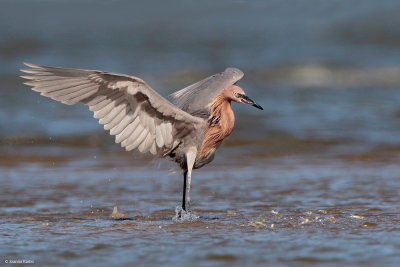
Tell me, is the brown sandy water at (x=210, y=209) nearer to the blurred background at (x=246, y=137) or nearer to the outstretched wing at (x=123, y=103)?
the blurred background at (x=246, y=137)

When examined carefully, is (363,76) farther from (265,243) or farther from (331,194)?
(265,243)

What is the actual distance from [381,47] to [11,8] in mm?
15946

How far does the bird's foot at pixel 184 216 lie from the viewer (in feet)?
21.6

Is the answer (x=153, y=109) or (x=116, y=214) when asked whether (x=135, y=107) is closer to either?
(x=153, y=109)

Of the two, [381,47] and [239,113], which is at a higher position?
[381,47]

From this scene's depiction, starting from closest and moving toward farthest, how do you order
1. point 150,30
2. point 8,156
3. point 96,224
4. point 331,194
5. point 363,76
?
point 96,224 < point 331,194 < point 8,156 < point 363,76 < point 150,30

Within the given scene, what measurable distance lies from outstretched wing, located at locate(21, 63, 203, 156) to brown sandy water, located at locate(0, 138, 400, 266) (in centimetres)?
61

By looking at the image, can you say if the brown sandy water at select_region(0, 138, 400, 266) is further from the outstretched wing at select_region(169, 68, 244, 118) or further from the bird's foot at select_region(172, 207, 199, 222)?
the outstretched wing at select_region(169, 68, 244, 118)

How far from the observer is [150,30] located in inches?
1087

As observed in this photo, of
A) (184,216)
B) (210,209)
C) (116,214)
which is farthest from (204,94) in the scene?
(116,214)

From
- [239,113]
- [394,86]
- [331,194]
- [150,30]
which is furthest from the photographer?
[150,30]

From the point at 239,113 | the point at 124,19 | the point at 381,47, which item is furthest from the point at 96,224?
the point at 124,19

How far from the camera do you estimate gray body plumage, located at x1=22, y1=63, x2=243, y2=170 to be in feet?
21.1

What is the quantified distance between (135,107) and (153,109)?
0.55 feet
